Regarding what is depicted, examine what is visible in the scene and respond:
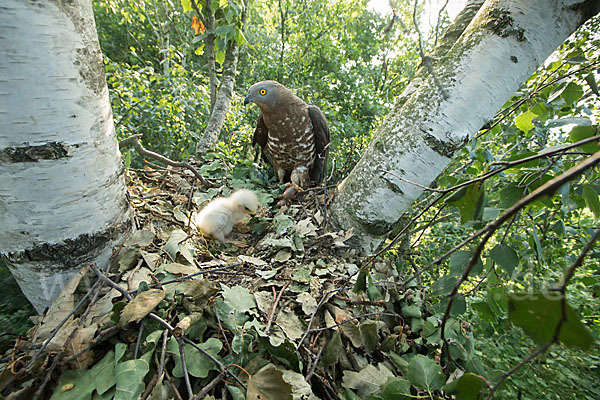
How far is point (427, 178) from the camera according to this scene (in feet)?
3.94

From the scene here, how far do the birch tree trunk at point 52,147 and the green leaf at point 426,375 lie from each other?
98cm

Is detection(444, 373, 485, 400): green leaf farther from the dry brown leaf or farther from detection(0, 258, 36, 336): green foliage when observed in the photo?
detection(0, 258, 36, 336): green foliage

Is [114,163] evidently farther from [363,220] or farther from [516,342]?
[516,342]

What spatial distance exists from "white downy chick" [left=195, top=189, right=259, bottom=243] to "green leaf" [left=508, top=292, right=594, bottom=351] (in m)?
1.23

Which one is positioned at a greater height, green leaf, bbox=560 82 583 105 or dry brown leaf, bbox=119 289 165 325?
green leaf, bbox=560 82 583 105

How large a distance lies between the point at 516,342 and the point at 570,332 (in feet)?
13.5

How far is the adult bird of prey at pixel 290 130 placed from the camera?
7.34 ft

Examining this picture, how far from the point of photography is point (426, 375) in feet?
2.11

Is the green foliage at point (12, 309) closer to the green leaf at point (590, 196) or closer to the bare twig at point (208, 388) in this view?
the bare twig at point (208, 388)

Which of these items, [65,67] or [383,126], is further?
[383,126]

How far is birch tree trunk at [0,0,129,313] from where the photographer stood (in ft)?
2.11

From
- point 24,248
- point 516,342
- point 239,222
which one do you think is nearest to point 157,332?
point 24,248

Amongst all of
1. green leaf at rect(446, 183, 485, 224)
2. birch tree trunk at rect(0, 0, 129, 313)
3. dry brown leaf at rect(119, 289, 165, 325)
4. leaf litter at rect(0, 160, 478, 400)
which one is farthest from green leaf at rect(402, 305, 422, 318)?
birch tree trunk at rect(0, 0, 129, 313)

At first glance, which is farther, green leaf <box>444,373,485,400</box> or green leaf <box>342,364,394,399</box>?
green leaf <box>342,364,394,399</box>
